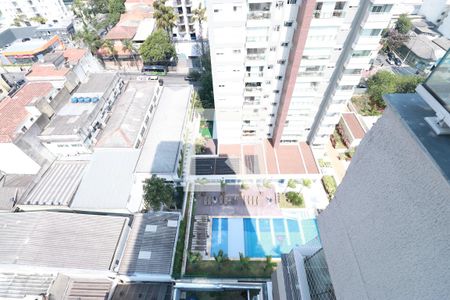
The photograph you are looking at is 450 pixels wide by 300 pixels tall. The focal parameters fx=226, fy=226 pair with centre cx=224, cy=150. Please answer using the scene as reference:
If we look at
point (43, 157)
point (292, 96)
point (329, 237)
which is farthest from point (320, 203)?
point (43, 157)

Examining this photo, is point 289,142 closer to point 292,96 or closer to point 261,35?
point 292,96

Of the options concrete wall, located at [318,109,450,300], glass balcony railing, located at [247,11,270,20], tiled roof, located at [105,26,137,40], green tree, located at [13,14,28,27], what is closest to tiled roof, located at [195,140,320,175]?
glass balcony railing, located at [247,11,270,20]

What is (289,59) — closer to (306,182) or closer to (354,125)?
(306,182)

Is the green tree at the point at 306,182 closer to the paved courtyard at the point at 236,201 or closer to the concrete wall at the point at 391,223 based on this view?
the paved courtyard at the point at 236,201

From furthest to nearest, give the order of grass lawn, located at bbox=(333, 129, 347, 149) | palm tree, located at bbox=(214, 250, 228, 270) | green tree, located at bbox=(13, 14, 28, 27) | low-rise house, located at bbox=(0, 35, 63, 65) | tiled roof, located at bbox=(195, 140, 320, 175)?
1. green tree, located at bbox=(13, 14, 28, 27)
2. low-rise house, located at bbox=(0, 35, 63, 65)
3. grass lawn, located at bbox=(333, 129, 347, 149)
4. tiled roof, located at bbox=(195, 140, 320, 175)
5. palm tree, located at bbox=(214, 250, 228, 270)

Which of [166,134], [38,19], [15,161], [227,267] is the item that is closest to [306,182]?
[227,267]

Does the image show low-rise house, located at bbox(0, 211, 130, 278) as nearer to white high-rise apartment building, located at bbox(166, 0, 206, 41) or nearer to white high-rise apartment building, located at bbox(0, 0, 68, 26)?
white high-rise apartment building, located at bbox(166, 0, 206, 41)

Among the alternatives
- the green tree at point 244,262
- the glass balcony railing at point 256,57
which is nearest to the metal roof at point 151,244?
the green tree at point 244,262
